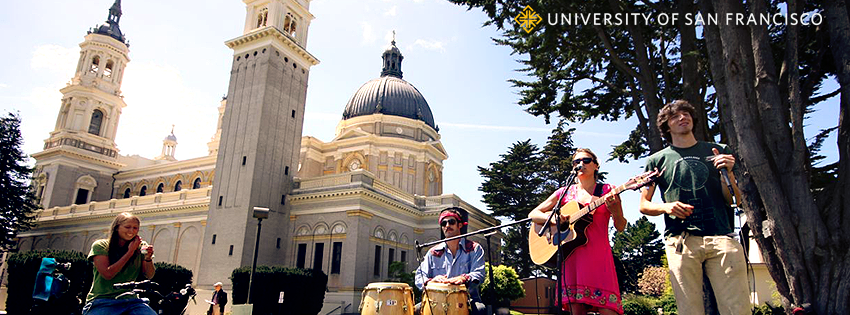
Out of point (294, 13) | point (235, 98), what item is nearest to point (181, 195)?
point (235, 98)

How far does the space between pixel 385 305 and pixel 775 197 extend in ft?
24.1

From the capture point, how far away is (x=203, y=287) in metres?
27.5

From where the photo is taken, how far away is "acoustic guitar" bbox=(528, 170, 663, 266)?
3.84 metres

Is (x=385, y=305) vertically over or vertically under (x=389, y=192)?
under

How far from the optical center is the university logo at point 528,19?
13297 millimetres

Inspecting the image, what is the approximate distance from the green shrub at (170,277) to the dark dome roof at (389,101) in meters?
27.8

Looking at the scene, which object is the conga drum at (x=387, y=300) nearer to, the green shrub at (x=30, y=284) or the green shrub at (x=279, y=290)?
the green shrub at (x=30, y=284)

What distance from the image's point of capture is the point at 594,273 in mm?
3926

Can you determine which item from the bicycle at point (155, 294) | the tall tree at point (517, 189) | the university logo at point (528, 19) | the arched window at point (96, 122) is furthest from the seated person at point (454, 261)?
the arched window at point (96, 122)

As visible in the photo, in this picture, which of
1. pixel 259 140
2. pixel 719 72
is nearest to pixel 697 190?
pixel 719 72

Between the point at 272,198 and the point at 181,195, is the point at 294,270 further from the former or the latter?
the point at 181,195

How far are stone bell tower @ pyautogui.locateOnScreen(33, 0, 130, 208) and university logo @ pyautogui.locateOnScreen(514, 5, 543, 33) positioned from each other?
154 feet

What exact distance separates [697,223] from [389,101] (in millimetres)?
46365

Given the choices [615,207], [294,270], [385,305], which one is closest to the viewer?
[615,207]
